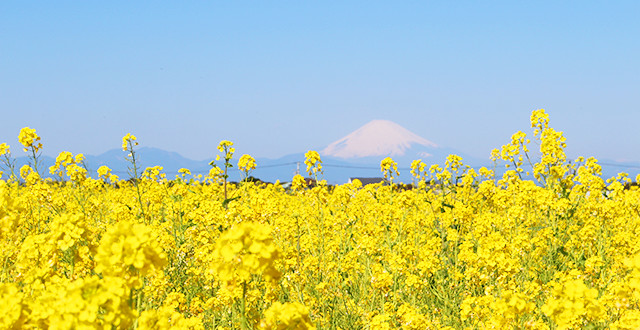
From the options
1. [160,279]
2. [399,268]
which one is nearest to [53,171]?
[160,279]

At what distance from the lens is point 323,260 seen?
4.99m

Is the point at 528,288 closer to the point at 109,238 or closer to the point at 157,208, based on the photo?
the point at 109,238

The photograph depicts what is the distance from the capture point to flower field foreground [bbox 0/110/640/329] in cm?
191

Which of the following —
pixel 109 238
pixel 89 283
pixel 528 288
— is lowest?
pixel 528 288

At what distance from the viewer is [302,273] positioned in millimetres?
4184

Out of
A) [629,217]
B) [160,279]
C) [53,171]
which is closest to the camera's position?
[160,279]

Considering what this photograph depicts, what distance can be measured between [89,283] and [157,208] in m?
5.52

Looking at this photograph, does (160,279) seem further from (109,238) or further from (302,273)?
(109,238)

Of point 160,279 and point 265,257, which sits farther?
point 160,279

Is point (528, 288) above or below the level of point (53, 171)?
below

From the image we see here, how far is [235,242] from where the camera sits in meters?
1.90

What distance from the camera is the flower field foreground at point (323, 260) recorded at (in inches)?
75.2

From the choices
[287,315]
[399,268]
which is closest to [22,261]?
[287,315]

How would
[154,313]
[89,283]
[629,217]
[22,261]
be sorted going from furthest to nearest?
[629,217] → [22,261] → [154,313] → [89,283]
